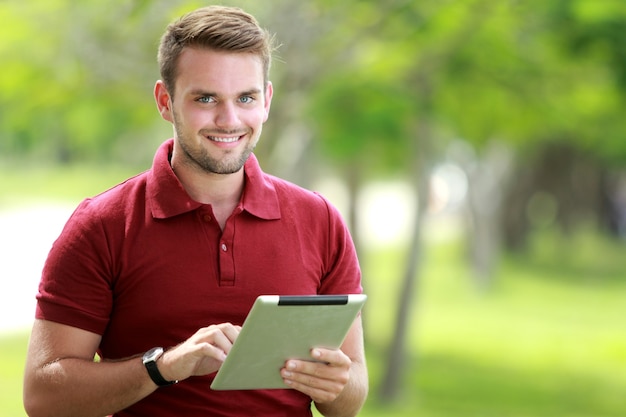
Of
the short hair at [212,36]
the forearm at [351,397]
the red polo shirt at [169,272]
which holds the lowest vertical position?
the forearm at [351,397]

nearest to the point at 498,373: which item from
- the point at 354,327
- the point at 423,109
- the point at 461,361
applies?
the point at 461,361

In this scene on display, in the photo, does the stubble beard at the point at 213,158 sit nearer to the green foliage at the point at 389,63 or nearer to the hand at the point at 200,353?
the hand at the point at 200,353

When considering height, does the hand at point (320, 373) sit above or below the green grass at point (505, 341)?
above

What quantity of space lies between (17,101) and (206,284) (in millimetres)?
11690

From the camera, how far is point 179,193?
289cm

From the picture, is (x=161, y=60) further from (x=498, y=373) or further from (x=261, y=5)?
(x=498, y=373)

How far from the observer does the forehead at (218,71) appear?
2.82 m

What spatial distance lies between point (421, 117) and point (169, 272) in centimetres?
978

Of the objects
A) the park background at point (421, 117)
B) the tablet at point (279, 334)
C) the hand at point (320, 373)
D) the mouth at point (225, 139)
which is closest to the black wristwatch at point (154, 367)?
the tablet at point (279, 334)

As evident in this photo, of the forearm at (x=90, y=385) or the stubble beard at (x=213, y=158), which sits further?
the stubble beard at (x=213, y=158)

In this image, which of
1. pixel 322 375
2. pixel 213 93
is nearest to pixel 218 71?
pixel 213 93

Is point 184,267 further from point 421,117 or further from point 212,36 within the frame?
point 421,117

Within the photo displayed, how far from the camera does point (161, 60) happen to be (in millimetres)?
2928

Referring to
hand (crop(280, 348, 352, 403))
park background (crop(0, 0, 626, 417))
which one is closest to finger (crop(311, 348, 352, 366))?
hand (crop(280, 348, 352, 403))
